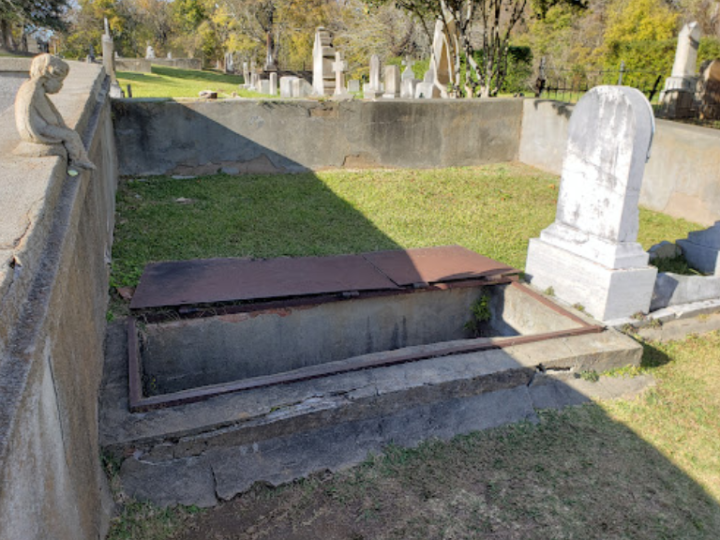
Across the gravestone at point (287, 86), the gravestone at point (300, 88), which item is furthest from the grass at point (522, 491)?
the gravestone at point (287, 86)

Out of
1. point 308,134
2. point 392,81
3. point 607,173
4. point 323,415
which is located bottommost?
point 323,415

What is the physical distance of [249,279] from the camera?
4.54 m

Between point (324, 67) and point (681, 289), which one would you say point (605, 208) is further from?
point (324, 67)

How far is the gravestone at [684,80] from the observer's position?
43.4 feet

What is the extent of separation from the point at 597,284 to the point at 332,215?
139 inches

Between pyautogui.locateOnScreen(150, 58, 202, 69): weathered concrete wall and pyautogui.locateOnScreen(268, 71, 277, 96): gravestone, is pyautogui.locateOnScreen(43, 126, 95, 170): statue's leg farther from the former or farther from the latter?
pyautogui.locateOnScreen(150, 58, 202, 69): weathered concrete wall

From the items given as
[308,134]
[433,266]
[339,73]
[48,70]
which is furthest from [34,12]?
[433,266]

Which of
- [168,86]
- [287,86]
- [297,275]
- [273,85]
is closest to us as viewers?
[297,275]

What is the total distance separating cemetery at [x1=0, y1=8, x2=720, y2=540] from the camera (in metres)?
2.23

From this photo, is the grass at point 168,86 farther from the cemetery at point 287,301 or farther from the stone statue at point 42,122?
the stone statue at point 42,122

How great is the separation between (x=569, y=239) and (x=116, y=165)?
6.09 metres

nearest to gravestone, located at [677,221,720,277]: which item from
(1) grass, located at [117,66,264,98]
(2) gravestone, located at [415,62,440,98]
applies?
(2) gravestone, located at [415,62,440,98]

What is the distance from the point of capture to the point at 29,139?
307cm

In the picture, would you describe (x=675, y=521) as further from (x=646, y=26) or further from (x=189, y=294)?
(x=646, y=26)
